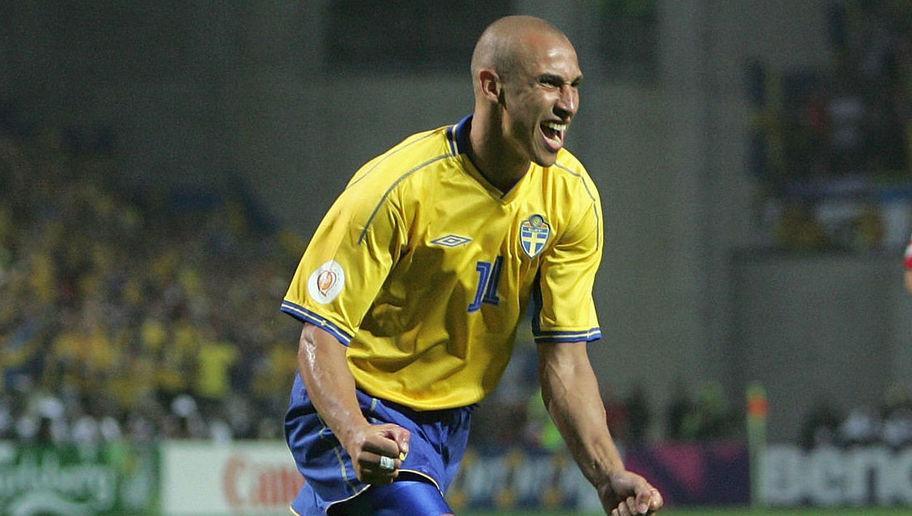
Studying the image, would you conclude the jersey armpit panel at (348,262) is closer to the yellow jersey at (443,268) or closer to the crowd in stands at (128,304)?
the yellow jersey at (443,268)

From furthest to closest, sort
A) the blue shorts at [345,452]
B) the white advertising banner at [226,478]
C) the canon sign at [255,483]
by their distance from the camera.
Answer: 1. the canon sign at [255,483]
2. the white advertising banner at [226,478]
3. the blue shorts at [345,452]

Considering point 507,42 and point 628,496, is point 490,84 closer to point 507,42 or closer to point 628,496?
point 507,42

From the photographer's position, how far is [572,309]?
4.89 meters

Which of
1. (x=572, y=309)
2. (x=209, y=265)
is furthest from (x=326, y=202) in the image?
(x=572, y=309)

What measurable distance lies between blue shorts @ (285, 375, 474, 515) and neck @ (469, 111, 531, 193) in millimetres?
657

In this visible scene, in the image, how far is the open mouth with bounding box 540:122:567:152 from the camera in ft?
14.7

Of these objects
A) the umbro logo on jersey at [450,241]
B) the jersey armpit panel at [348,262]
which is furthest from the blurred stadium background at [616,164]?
the jersey armpit panel at [348,262]

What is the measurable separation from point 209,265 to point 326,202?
291 cm

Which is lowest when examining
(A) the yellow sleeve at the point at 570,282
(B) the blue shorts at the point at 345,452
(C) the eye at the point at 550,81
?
(B) the blue shorts at the point at 345,452

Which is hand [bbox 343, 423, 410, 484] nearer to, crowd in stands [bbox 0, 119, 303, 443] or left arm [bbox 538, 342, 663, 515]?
left arm [bbox 538, 342, 663, 515]

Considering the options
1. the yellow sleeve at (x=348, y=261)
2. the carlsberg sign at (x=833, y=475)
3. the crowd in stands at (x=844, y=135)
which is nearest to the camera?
the yellow sleeve at (x=348, y=261)

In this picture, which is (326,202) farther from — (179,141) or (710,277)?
(710,277)

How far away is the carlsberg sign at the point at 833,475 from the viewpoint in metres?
17.5

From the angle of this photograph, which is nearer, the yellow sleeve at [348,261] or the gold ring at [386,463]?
the gold ring at [386,463]
